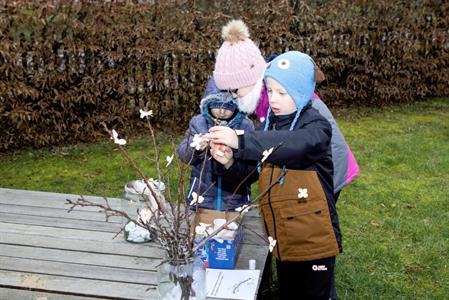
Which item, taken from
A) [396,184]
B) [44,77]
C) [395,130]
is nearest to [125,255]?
[396,184]

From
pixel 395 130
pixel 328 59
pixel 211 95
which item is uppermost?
pixel 211 95

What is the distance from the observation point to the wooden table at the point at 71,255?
259cm

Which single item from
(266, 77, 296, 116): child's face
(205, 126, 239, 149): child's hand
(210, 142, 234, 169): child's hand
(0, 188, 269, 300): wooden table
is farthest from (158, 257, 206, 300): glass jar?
(266, 77, 296, 116): child's face

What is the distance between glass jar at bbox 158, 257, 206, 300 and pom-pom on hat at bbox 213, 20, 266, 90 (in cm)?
127

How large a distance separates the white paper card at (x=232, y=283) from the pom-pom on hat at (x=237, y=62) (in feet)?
3.41

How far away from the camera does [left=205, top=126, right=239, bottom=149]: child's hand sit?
243 cm

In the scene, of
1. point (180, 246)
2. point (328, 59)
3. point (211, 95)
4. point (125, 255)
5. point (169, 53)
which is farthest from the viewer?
point (328, 59)

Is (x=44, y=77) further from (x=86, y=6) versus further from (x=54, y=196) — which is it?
(x=54, y=196)

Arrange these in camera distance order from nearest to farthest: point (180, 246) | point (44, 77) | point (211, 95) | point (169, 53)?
point (180, 246) → point (211, 95) → point (44, 77) → point (169, 53)

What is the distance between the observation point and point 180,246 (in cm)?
210

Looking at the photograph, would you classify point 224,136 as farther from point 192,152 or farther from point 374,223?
point 374,223

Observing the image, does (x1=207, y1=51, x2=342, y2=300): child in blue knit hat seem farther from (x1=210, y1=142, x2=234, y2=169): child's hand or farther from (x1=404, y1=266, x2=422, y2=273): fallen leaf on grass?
(x1=404, y1=266, x2=422, y2=273): fallen leaf on grass

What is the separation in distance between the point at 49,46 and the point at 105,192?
79.7 inches

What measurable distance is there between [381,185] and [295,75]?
339 centimetres
